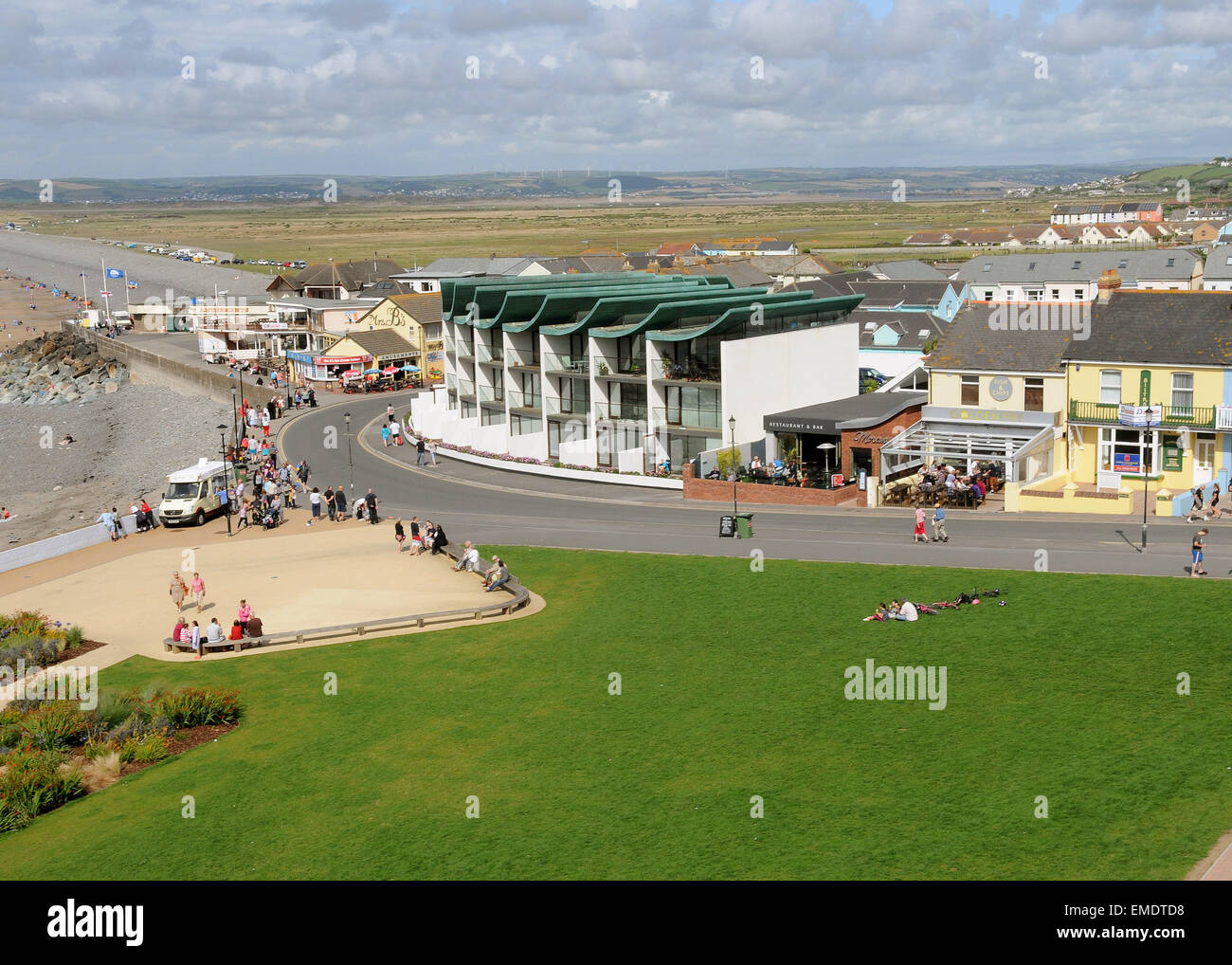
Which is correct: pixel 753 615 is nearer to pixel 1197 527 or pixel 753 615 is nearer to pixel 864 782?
pixel 864 782

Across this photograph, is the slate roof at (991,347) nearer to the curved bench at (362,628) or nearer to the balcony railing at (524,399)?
the balcony railing at (524,399)

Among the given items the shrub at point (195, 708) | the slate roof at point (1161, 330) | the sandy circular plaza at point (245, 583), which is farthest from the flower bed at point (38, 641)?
the slate roof at point (1161, 330)

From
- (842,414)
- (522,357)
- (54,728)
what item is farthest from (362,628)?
(522,357)

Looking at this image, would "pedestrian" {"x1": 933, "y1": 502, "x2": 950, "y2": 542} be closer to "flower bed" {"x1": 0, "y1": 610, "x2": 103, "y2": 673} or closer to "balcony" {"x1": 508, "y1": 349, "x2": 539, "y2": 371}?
"flower bed" {"x1": 0, "y1": 610, "x2": 103, "y2": 673}

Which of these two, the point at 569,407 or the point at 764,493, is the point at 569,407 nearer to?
the point at 569,407

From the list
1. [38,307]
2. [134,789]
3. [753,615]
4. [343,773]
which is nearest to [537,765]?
[343,773]

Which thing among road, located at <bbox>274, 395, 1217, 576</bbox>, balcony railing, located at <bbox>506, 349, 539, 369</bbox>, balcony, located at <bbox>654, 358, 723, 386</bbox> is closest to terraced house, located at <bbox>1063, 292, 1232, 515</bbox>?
road, located at <bbox>274, 395, 1217, 576</bbox>
